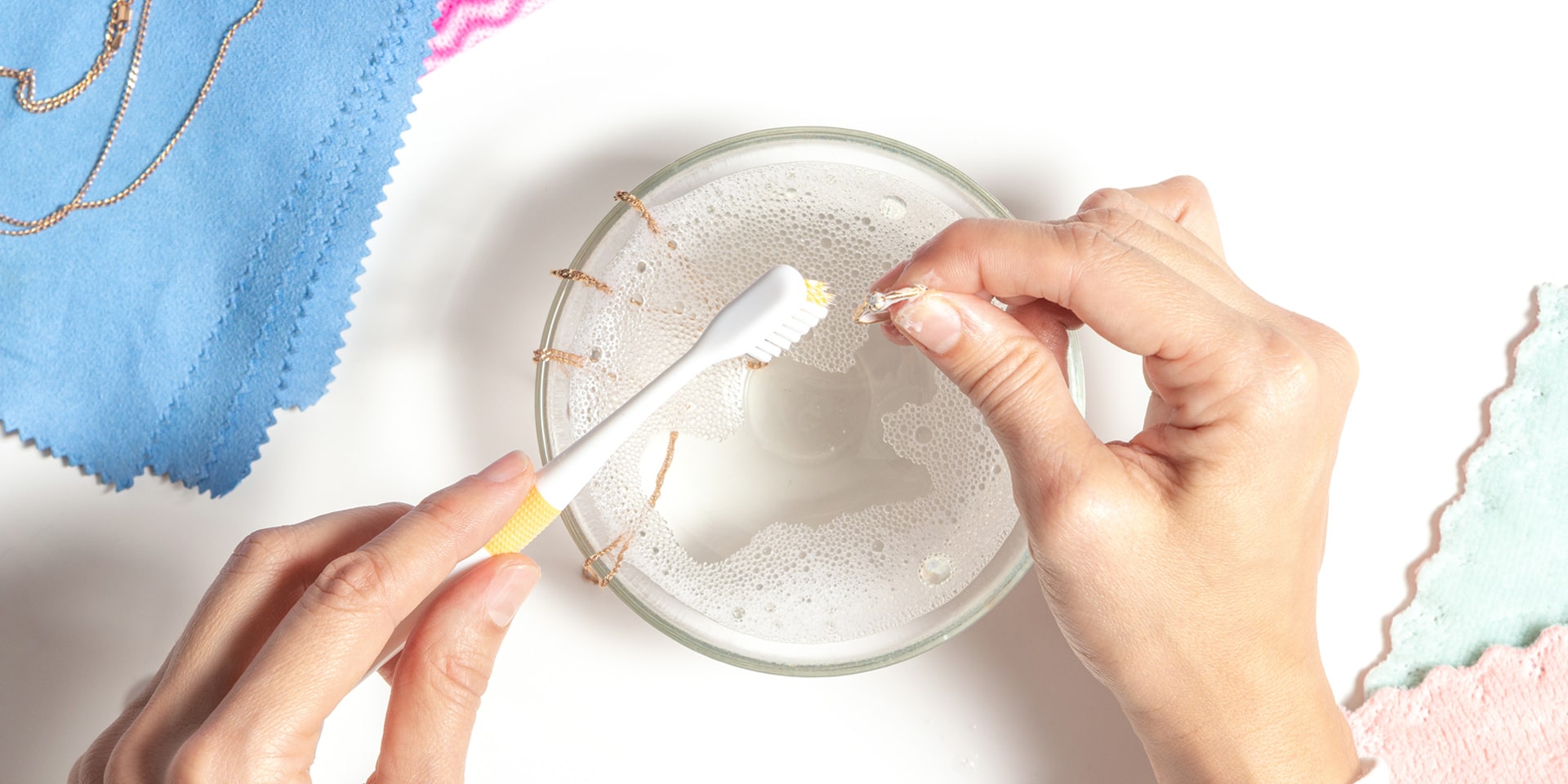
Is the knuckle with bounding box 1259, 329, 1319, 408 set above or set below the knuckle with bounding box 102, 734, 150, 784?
below

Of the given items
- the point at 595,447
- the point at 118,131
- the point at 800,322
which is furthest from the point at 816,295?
the point at 118,131

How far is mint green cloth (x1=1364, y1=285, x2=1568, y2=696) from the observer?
0.63m

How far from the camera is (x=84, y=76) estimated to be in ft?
1.96

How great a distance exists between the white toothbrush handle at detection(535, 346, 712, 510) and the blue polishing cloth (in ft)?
0.75

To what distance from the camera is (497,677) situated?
0.63 m

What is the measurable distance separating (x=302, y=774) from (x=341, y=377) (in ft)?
0.95

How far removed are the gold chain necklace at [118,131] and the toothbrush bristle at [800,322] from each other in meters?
0.40

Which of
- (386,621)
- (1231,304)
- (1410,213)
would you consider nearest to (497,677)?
(386,621)

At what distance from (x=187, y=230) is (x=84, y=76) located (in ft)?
0.37

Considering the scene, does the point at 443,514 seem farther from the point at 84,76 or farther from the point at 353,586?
the point at 84,76

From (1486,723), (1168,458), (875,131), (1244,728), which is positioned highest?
(875,131)

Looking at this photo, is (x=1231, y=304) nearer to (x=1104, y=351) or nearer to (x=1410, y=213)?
(x=1104, y=351)

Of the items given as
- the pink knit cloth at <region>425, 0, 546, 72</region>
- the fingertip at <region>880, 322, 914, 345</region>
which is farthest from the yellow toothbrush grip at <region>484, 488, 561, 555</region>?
the pink knit cloth at <region>425, 0, 546, 72</region>

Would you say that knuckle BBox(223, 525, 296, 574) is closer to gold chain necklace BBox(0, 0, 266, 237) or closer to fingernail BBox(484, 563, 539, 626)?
fingernail BBox(484, 563, 539, 626)
